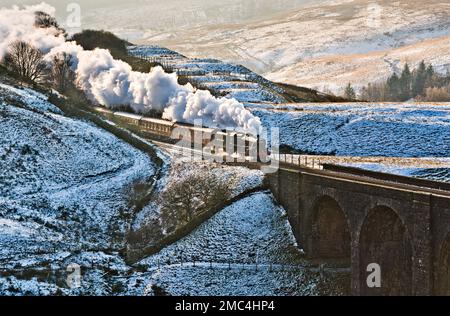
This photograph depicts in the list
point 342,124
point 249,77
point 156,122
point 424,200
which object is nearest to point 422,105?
point 342,124

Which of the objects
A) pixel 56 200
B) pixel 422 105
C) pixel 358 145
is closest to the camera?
pixel 56 200

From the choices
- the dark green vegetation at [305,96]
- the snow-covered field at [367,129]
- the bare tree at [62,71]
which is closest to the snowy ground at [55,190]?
the snow-covered field at [367,129]

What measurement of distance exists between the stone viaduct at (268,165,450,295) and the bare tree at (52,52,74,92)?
55.0 meters

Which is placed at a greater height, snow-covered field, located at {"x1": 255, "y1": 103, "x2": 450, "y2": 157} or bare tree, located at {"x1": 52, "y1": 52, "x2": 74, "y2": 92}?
bare tree, located at {"x1": 52, "y1": 52, "x2": 74, "y2": 92}

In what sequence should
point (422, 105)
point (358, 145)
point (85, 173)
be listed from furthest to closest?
point (422, 105) → point (358, 145) → point (85, 173)

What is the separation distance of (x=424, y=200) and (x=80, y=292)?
2071 cm

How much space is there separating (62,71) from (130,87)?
36.4ft

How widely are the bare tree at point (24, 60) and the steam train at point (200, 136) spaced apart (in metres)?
10.1

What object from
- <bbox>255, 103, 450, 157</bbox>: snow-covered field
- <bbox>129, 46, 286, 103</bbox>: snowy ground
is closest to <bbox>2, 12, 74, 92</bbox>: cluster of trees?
<bbox>129, 46, 286, 103</bbox>: snowy ground

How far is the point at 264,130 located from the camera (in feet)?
312

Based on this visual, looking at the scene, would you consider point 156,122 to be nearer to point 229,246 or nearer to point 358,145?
point 358,145

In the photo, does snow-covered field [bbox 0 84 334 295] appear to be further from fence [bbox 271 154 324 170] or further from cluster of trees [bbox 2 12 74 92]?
cluster of trees [bbox 2 12 74 92]

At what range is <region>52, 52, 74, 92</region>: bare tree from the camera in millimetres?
113938

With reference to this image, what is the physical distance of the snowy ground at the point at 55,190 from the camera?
57656 millimetres
